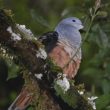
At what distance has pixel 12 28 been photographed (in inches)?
121

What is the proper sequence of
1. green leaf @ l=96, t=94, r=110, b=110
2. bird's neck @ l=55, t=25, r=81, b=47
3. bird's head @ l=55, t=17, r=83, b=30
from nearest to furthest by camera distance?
green leaf @ l=96, t=94, r=110, b=110 → bird's neck @ l=55, t=25, r=81, b=47 → bird's head @ l=55, t=17, r=83, b=30

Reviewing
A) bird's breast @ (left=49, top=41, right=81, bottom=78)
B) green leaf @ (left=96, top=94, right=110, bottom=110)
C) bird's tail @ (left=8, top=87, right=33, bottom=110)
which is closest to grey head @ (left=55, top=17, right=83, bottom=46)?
bird's breast @ (left=49, top=41, right=81, bottom=78)

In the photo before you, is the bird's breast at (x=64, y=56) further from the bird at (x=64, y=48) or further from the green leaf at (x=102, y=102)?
the green leaf at (x=102, y=102)

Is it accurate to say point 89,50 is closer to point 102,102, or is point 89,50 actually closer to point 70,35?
point 70,35

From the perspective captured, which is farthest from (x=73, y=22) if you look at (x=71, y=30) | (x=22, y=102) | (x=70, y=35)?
(x=22, y=102)

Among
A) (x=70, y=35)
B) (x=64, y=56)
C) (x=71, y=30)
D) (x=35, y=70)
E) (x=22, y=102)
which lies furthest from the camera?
(x=71, y=30)

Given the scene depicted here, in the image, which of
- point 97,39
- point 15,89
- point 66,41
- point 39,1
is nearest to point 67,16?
point 97,39

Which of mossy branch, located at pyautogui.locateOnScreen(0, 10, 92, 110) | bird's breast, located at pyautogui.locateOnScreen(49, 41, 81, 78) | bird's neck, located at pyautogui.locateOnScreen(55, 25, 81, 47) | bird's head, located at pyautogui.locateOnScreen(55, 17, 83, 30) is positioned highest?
bird's head, located at pyautogui.locateOnScreen(55, 17, 83, 30)

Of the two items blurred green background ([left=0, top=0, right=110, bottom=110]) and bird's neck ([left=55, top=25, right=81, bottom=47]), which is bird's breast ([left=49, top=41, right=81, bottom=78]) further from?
blurred green background ([left=0, top=0, right=110, bottom=110])

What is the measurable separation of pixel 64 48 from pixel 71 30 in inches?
20.9

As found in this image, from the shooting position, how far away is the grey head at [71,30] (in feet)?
15.3

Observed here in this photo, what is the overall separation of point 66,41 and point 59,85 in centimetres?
134

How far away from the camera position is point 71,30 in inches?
193

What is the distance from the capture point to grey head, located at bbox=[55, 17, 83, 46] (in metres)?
4.67
